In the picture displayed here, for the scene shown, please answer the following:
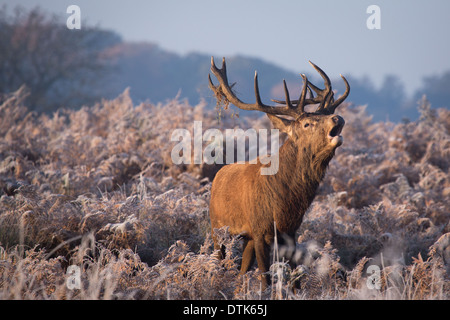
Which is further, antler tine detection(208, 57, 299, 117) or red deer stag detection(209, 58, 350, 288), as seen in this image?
antler tine detection(208, 57, 299, 117)

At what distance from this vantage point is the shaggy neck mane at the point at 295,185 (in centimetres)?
533

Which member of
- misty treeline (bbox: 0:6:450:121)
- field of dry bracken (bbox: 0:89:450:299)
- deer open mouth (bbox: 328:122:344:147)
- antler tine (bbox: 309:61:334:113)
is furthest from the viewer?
misty treeline (bbox: 0:6:450:121)

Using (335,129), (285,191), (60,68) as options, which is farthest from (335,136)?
(60,68)

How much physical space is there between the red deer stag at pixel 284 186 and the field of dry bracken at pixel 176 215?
0.21 m

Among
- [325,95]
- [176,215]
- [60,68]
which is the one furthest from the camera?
[60,68]

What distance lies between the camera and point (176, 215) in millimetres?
7297

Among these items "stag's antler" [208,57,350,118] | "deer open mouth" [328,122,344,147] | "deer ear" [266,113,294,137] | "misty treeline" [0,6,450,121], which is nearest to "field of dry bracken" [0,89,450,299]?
"stag's antler" [208,57,350,118]

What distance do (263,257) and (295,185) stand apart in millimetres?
845

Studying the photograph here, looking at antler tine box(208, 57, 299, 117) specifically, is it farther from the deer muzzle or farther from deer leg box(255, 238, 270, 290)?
deer leg box(255, 238, 270, 290)

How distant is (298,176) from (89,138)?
23.7 feet

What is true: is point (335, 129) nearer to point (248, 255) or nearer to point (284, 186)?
point (284, 186)

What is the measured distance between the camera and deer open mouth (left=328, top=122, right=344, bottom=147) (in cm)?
504

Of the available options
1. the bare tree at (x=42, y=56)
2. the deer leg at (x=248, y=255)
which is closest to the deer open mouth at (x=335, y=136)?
the deer leg at (x=248, y=255)
